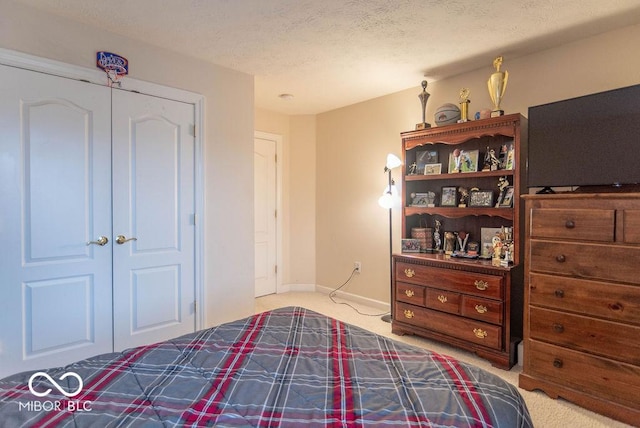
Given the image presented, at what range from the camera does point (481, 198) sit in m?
2.95

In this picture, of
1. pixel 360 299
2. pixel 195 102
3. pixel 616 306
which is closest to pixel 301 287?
pixel 360 299

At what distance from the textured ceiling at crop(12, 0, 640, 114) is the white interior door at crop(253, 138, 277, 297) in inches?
55.0

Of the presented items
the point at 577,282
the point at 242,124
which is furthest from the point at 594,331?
the point at 242,124

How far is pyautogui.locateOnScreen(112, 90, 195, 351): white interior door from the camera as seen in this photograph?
2.56 metres

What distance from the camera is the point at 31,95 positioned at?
2.18 m

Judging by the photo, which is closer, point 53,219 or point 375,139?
point 53,219

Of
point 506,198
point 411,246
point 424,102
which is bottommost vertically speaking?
point 411,246

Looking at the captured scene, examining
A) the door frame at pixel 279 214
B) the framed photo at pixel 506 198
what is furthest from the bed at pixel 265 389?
the door frame at pixel 279 214

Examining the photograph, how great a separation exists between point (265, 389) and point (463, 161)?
2625 millimetres

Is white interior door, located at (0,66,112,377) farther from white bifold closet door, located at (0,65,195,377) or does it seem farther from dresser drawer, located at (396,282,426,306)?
dresser drawer, located at (396,282,426,306)

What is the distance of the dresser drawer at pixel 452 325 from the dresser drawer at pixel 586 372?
1.13 ft

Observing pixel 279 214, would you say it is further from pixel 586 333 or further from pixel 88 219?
pixel 586 333

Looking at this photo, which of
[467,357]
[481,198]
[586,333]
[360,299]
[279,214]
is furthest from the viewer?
[279,214]

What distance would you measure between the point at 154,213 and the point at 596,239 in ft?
10.1
